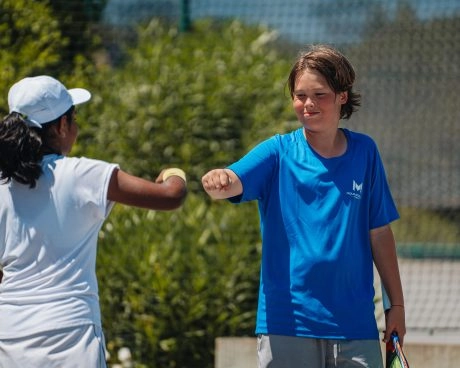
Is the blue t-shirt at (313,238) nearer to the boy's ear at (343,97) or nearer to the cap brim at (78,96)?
the boy's ear at (343,97)

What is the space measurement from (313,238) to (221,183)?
1.21 feet

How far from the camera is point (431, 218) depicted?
7.31 meters

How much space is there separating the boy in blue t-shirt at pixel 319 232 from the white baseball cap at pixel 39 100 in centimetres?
57

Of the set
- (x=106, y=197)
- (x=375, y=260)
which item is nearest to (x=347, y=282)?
(x=375, y=260)

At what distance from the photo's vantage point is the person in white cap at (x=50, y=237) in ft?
10.6

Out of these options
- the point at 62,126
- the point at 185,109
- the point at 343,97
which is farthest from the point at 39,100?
the point at 185,109

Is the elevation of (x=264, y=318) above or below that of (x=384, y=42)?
below

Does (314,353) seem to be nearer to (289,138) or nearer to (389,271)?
(389,271)

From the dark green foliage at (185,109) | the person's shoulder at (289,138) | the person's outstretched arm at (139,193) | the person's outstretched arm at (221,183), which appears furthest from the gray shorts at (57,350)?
the dark green foliage at (185,109)

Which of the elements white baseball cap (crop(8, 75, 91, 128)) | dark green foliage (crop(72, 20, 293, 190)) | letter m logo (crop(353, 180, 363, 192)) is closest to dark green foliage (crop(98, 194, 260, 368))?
dark green foliage (crop(72, 20, 293, 190))

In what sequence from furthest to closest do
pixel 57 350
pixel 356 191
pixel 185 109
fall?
pixel 185 109 < pixel 356 191 < pixel 57 350

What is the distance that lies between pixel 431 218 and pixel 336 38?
1413 millimetres

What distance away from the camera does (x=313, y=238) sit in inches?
136

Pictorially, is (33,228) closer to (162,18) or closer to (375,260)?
(375,260)
